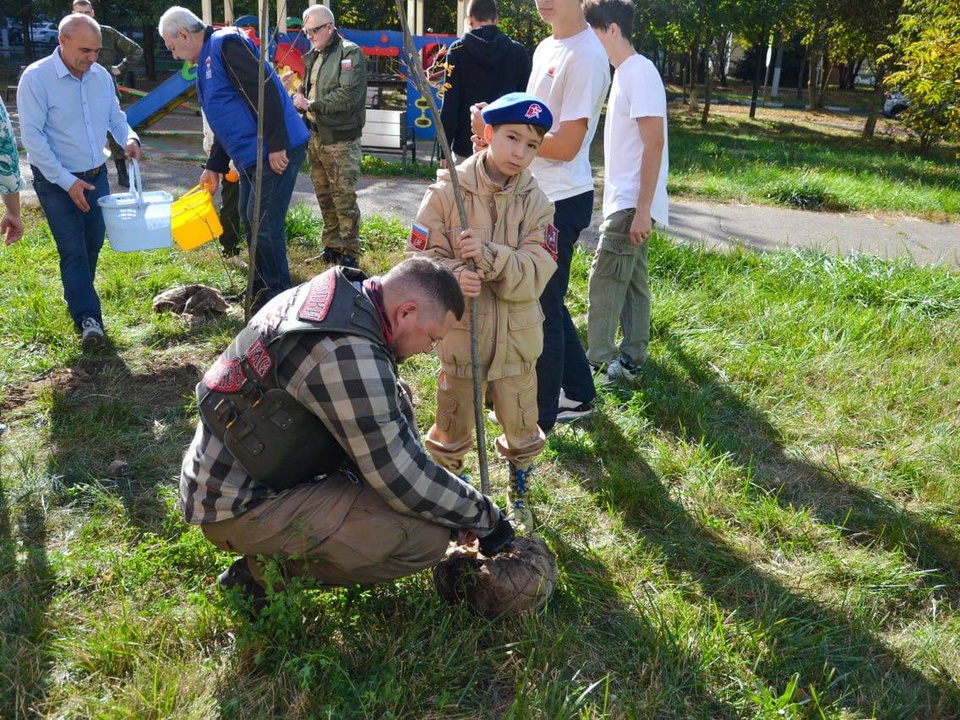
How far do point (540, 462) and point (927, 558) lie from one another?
1.59m

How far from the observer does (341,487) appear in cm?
251

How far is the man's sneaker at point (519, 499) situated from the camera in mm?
3207

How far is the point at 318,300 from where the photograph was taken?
2229 millimetres

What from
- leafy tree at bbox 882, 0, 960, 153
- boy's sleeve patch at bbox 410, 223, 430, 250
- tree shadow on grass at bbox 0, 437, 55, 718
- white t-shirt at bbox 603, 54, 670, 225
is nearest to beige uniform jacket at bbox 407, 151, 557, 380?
boy's sleeve patch at bbox 410, 223, 430, 250

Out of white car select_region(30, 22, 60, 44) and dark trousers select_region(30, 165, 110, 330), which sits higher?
white car select_region(30, 22, 60, 44)

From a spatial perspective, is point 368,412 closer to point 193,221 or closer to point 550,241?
point 550,241

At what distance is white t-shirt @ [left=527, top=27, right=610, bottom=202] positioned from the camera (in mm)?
3465

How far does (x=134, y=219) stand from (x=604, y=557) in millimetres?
3395

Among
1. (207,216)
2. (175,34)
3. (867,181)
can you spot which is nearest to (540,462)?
(207,216)

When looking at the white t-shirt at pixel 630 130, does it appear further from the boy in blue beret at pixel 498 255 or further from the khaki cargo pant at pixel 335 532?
the khaki cargo pant at pixel 335 532

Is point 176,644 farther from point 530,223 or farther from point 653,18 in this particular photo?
point 653,18

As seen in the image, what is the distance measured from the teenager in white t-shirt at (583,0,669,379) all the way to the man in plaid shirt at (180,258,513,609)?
1993 millimetres

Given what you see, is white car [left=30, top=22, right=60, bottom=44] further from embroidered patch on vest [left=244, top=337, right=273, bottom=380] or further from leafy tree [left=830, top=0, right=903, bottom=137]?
embroidered patch on vest [left=244, top=337, right=273, bottom=380]

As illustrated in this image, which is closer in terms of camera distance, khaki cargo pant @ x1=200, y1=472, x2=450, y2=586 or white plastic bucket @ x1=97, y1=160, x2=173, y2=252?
khaki cargo pant @ x1=200, y1=472, x2=450, y2=586
